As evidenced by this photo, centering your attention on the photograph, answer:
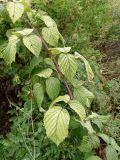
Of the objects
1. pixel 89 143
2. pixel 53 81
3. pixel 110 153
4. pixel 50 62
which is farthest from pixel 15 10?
pixel 110 153

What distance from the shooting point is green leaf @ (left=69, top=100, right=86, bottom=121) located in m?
2.14

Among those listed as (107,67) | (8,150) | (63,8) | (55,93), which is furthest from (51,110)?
(107,67)

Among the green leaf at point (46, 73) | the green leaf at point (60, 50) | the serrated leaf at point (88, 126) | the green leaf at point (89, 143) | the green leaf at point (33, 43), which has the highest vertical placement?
the green leaf at point (33, 43)

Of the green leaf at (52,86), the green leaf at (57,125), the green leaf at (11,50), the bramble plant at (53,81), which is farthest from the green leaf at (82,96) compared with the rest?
the green leaf at (11,50)

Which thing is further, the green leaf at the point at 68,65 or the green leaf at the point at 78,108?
the green leaf at the point at 68,65

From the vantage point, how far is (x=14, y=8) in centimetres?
243

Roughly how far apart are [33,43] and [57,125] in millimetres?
536

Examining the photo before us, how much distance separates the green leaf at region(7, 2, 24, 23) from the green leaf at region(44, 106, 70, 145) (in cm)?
64

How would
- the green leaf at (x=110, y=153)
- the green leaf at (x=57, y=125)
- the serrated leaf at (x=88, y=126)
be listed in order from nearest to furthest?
1. the green leaf at (x=57, y=125)
2. the serrated leaf at (x=88, y=126)
3. the green leaf at (x=110, y=153)

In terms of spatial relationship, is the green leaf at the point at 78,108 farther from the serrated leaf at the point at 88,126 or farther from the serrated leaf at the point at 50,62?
the serrated leaf at the point at 50,62

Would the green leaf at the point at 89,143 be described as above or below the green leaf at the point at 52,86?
below

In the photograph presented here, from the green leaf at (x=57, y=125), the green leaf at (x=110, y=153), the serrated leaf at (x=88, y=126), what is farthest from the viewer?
the green leaf at (x=110, y=153)

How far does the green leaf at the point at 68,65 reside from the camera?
2244 mm

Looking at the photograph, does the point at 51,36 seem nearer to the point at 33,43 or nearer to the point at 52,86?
the point at 33,43
